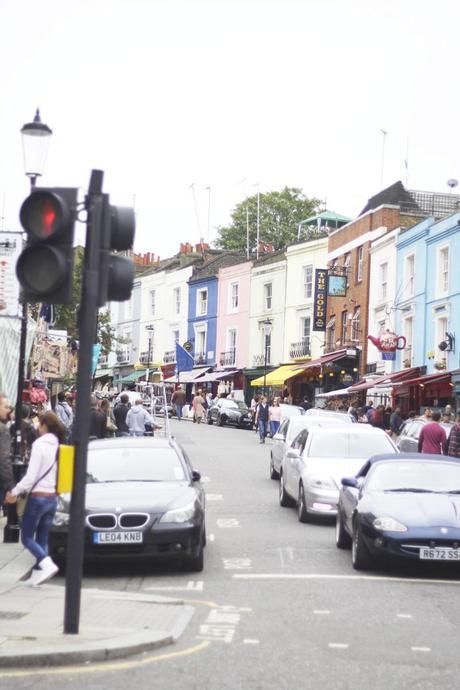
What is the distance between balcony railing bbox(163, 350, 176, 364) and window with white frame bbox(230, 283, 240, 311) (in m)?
8.37

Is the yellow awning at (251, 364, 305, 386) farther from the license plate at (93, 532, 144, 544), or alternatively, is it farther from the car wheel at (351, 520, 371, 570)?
the license plate at (93, 532, 144, 544)

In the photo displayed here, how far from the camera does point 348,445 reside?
17203 millimetres

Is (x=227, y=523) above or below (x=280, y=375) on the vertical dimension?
below

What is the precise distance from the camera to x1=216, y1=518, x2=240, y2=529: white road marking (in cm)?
1587

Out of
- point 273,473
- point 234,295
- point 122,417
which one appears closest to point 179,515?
point 273,473

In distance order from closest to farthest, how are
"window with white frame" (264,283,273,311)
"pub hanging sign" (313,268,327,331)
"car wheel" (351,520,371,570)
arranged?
"car wheel" (351,520,371,570) < "pub hanging sign" (313,268,327,331) < "window with white frame" (264,283,273,311)

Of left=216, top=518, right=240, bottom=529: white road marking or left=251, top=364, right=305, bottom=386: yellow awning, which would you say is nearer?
left=216, top=518, right=240, bottom=529: white road marking

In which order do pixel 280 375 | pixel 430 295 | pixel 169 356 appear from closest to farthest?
1. pixel 430 295
2. pixel 280 375
3. pixel 169 356

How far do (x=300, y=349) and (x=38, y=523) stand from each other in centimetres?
4665

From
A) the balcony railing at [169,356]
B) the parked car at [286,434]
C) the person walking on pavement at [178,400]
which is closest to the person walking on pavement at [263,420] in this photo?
the person walking on pavement at [178,400]

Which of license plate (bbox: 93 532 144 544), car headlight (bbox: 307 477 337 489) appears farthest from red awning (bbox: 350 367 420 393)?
license plate (bbox: 93 532 144 544)

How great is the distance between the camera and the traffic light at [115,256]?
25.9 feet

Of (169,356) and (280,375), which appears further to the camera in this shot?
(169,356)

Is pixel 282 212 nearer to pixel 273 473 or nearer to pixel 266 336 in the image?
pixel 266 336
